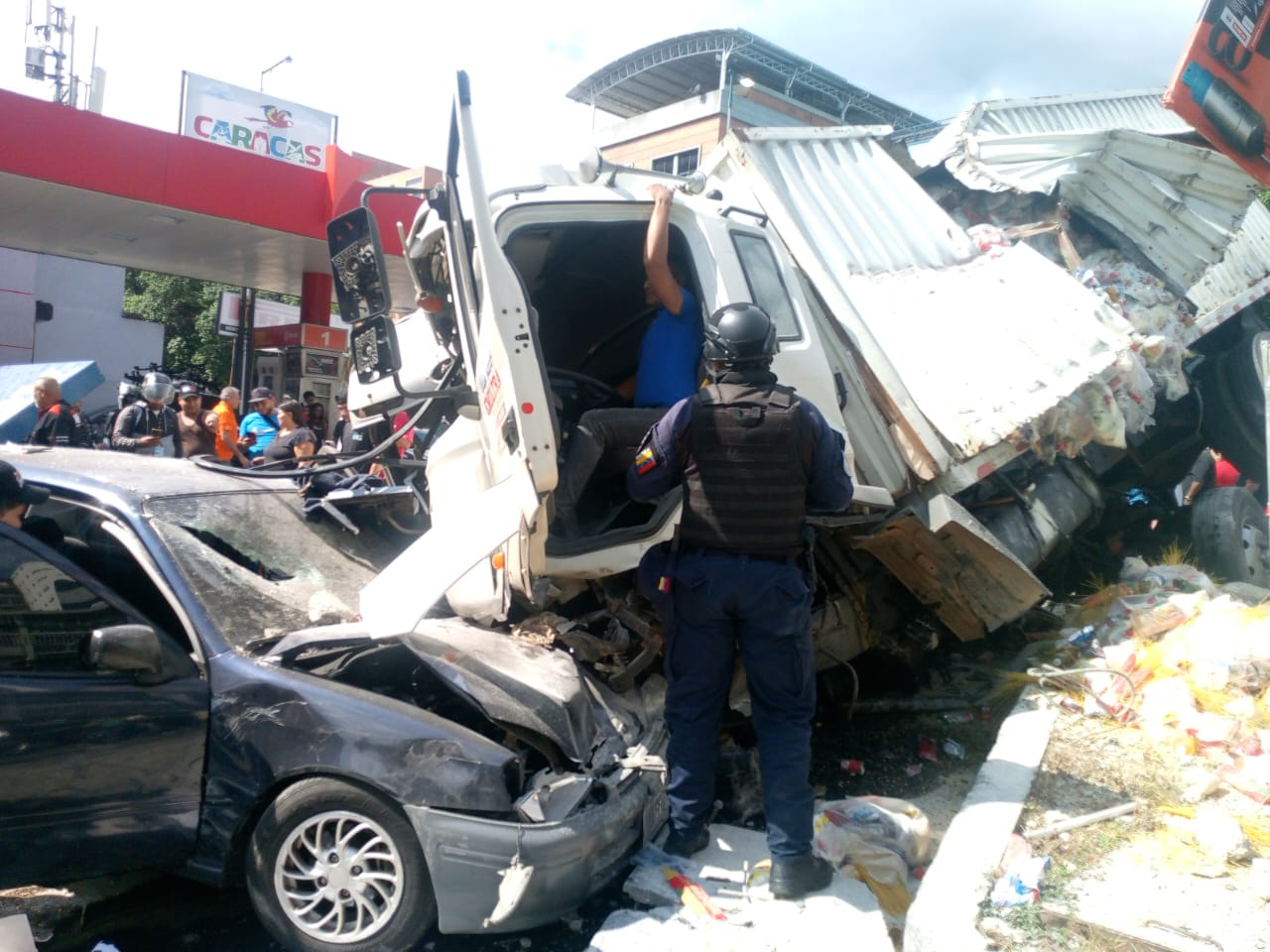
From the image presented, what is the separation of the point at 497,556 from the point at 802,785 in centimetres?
151

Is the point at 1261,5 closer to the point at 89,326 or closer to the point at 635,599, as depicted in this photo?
the point at 635,599

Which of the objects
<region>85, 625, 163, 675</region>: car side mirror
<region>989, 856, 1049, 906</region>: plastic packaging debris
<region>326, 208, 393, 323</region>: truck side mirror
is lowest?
<region>989, 856, 1049, 906</region>: plastic packaging debris

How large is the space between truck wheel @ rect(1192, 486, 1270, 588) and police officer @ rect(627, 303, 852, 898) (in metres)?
4.20

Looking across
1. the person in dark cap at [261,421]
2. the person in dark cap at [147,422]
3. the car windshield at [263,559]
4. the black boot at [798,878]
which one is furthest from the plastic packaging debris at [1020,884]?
the person in dark cap at [261,421]

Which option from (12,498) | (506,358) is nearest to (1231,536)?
(506,358)

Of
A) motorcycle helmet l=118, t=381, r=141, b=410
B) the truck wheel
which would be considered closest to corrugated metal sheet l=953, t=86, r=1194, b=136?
the truck wheel

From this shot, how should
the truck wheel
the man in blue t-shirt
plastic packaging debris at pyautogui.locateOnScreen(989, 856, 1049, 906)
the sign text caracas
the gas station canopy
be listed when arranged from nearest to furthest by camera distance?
plastic packaging debris at pyautogui.locateOnScreen(989, 856, 1049, 906), the man in blue t-shirt, the truck wheel, the gas station canopy, the sign text caracas

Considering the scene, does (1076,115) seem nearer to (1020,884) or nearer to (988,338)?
(988,338)

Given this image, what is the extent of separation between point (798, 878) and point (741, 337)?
1.75 m

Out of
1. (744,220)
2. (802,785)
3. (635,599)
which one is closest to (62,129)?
(744,220)

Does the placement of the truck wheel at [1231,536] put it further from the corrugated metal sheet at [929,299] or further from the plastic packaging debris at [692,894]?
the plastic packaging debris at [692,894]

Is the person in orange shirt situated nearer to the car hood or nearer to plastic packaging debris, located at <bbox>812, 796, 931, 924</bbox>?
the car hood

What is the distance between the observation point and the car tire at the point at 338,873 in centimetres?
282

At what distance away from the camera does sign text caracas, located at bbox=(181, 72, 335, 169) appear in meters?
16.9
